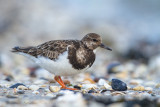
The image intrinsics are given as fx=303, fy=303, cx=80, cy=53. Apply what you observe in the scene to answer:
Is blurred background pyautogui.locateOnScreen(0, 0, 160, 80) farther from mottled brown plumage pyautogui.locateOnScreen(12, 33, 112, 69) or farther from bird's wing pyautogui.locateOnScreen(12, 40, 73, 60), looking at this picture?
mottled brown plumage pyautogui.locateOnScreen(12, 33, 112, 69)

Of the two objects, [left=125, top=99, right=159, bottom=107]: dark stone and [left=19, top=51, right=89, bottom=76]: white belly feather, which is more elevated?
[left=19, top=51, right=89, bottom=76]: white belly feather

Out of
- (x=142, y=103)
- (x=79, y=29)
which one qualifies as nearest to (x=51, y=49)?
(x=142, y=103)

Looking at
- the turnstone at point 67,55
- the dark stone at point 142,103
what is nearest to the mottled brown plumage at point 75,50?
the turnstone at point 67,55

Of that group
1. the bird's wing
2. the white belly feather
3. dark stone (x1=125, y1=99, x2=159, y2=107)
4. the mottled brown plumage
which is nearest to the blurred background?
the bird's wing

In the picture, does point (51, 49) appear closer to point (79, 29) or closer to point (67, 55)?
point (67, 55)

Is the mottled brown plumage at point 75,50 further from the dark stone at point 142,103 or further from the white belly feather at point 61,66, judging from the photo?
the dark stone at point 142,103
